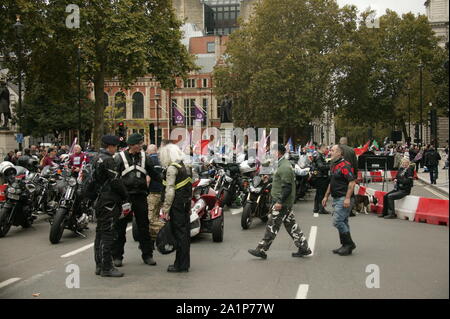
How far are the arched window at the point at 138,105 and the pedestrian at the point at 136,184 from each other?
88.5m

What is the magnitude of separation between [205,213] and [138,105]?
86727 millimetres

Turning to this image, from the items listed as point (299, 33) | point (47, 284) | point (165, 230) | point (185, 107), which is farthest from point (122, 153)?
point (185, 107)

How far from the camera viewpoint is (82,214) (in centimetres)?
1152

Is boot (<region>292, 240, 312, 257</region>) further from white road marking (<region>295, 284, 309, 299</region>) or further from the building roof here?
the building roof

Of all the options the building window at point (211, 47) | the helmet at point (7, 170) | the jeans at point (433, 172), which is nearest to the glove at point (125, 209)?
the helmet at point (7, 170)

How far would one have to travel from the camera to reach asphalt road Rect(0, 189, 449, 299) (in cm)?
382

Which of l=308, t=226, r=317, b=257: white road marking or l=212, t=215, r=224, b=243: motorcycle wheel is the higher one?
l=212, t=215, r=224, b=243: motorcycle wheel

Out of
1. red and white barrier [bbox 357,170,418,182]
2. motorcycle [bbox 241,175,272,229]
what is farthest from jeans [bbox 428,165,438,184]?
motorcycle [bbox 241,175,272,229]

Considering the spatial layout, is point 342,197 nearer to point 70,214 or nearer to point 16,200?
point 70,214

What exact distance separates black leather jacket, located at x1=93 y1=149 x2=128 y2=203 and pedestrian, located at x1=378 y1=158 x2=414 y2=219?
26.6 ft

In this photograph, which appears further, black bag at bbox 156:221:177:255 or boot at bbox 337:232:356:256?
boot at bbox 337:232:356:256

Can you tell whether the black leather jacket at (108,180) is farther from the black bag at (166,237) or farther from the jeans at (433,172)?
the jeans at (433,172)

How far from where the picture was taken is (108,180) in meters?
7.76

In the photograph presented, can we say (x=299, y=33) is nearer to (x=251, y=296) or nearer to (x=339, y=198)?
(x=339, y=198)
